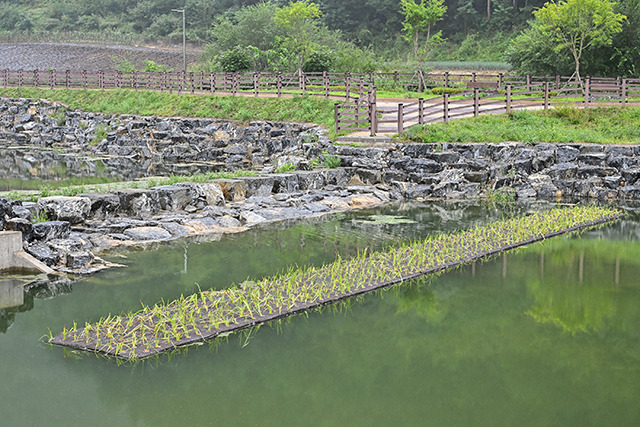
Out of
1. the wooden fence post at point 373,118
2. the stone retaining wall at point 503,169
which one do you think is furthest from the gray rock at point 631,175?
the wooden fence post at point 373,118

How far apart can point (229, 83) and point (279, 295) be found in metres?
28.1

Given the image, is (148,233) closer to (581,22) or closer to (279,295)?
(279,295)

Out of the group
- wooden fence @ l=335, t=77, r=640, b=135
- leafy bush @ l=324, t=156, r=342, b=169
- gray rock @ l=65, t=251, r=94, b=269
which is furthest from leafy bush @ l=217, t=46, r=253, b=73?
gray rock @ l=65, t=251, r=94, b=269

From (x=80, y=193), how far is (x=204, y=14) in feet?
229

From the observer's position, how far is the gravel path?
214ft

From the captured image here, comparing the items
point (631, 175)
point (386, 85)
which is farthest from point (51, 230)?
point (386, 85)

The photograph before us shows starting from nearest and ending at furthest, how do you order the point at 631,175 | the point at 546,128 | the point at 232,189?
1. the point at 232,189
2. the point at 631,175
3. the point at 546,128

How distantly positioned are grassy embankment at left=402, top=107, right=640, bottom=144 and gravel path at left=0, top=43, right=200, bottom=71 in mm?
46246

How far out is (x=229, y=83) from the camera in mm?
36781

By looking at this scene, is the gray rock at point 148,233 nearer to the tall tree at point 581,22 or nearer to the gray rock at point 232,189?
the gray rock at point 232,189

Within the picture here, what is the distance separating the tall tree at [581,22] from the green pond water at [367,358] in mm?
26546

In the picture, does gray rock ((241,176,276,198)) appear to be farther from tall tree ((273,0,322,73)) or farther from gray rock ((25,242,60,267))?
tall tree ((273,0,322,73))

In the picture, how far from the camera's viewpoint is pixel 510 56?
42.3 meters

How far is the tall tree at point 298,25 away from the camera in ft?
146
